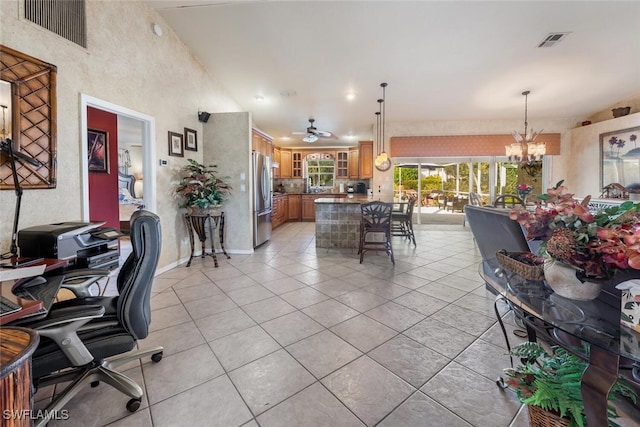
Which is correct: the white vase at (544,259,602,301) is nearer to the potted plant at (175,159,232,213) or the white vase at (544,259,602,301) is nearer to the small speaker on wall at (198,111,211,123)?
the potted plant at (175,159,232,213)

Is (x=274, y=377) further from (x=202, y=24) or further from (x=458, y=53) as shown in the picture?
(x=458, y=53)

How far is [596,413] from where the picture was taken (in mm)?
920

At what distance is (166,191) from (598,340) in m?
4.28

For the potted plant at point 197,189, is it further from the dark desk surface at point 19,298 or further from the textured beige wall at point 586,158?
the textured beige wall at point 586,158

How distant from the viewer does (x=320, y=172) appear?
9164 millimetres

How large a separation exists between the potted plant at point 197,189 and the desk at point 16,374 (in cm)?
323

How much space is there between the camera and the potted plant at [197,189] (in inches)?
155

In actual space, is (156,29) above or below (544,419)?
above

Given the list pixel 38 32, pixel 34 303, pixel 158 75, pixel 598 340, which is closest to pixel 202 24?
pixel 158 75

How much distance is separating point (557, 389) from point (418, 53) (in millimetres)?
4298

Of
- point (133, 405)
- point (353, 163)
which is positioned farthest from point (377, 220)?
point (353, 163)

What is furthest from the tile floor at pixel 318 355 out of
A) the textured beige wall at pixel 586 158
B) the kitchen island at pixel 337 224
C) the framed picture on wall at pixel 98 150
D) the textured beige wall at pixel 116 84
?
the textured beige wall at pixel 586 158

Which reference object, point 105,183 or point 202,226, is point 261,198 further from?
point 105,183

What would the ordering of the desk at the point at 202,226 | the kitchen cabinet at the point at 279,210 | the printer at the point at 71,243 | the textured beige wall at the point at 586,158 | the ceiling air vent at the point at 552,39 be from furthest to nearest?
1. the kitchen cabinet at the point at 279,210
2. the textured beige wall at the point at 586,158
3. the desk at the point at 202,226
4. the ceiling air vent at the point at 552,39
5. the printer at the point at 71,243
